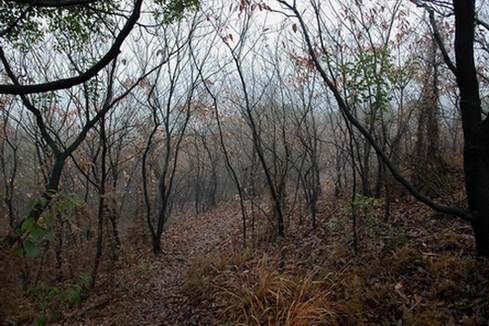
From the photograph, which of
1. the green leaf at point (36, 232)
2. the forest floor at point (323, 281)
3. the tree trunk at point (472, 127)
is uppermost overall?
the tree trunk at point (472, 127)

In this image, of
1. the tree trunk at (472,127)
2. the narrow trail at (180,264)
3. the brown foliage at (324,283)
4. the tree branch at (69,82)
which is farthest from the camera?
the narrow trail at (180,264)

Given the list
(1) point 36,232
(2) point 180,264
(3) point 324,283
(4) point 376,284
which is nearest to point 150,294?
(2) point 180,264

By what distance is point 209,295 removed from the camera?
4238mm

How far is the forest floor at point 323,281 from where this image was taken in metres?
2.68

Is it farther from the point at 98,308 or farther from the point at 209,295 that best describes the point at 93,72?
the point at 98,308

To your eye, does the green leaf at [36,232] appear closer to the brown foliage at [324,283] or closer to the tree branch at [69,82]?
the tree branch at [69,82]

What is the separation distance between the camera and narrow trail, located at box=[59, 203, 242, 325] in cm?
413

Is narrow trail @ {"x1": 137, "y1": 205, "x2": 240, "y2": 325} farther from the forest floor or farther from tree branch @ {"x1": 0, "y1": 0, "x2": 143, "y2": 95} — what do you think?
tree branch @ {"x1": 0, "y1": 0, "x2": 143, "y2": 95}

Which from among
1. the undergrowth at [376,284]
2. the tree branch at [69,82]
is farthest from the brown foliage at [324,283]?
the tree branch at [69,82]

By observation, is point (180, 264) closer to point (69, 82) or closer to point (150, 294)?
point (150, 294)

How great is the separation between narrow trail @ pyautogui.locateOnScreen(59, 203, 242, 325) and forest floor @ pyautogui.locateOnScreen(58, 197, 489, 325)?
0.02 metres

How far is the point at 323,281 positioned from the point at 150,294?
321 cm

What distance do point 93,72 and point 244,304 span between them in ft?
9.99

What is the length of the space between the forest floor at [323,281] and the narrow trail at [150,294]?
0.06 ft
